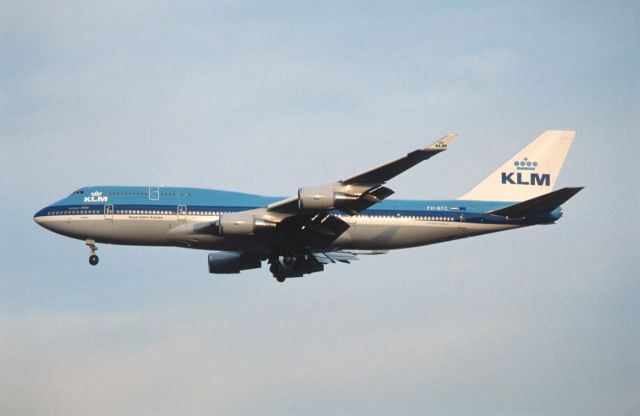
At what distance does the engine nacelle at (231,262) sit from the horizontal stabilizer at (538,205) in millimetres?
14820

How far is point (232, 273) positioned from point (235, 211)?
23.0 feet

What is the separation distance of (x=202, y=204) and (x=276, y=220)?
4608 mm

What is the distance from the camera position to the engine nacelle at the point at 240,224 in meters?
55.0

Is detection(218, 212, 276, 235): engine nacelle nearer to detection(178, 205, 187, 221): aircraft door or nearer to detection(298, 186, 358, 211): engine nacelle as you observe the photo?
detection(178, 205, 187, 221): aircraft door

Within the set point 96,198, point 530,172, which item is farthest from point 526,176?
point 96,198

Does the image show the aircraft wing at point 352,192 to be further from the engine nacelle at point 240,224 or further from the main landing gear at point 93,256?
the main landing gear at point 93,256

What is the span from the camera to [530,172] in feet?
206

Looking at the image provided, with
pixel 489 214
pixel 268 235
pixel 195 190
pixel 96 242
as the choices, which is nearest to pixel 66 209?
pixel 96 242

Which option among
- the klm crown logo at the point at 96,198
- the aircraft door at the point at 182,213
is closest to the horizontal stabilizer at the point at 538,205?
the aircraft door at the point at 182,213

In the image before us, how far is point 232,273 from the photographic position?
210 ft

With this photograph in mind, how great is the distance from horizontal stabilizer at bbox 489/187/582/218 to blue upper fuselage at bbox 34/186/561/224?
48cm

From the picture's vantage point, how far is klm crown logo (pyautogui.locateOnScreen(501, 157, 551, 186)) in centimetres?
6222

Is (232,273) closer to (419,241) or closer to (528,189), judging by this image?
(419,241)

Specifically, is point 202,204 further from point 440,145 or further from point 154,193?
point 440,145
